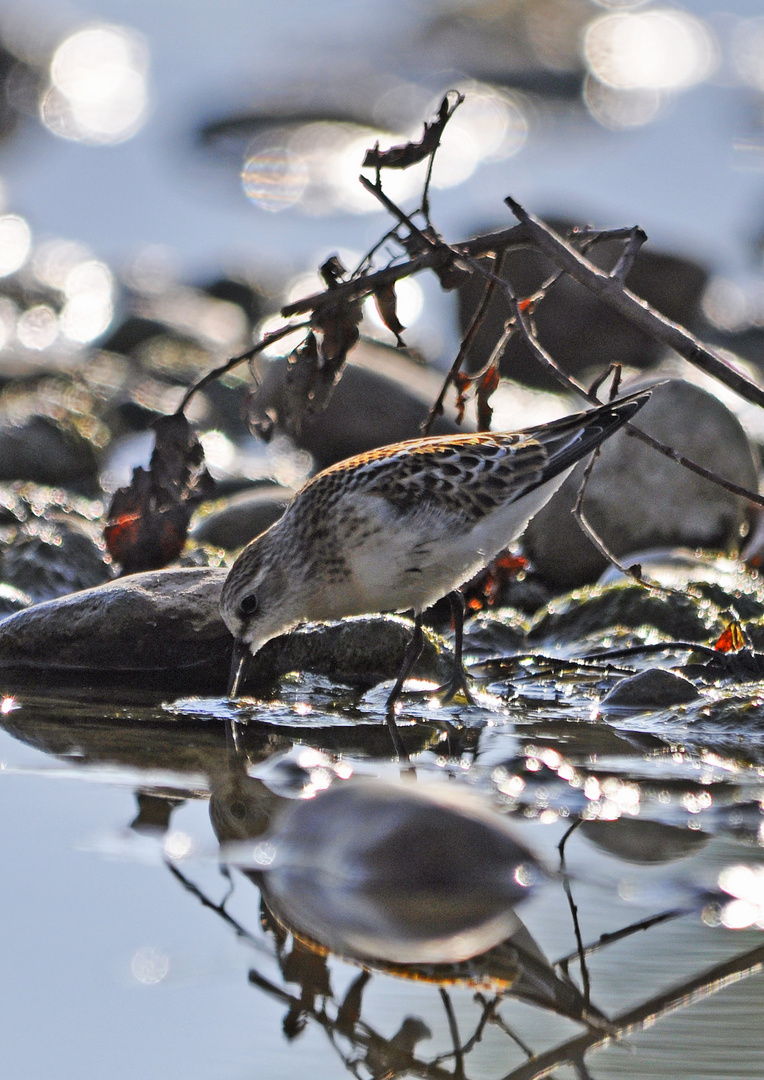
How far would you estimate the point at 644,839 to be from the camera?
3.55 meters

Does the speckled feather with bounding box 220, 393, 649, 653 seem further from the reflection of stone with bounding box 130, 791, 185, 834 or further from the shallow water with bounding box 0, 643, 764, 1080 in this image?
the reflection of stone with bounding box 130, 791, 185, 834

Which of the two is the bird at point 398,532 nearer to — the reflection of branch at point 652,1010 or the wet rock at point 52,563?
the wet rock at point 52,563

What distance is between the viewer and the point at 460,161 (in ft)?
66.3

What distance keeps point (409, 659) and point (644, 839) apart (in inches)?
81.5

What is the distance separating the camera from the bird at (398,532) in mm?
5164

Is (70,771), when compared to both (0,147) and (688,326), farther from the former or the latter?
(0,147)

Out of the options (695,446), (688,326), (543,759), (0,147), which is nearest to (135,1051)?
(543,759)

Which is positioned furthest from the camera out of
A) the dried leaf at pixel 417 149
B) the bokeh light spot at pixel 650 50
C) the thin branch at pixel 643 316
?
the bokeh light spot at pixel 650 50

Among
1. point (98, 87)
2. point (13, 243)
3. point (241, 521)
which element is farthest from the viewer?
point (98, 87)

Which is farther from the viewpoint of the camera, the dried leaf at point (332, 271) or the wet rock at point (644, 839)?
the dried leaf at point (332, 271)

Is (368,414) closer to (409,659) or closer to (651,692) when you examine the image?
(409,659)

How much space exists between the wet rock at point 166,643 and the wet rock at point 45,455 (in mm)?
4323

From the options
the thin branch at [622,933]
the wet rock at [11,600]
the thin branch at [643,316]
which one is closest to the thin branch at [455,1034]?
the thin branch at [622,933]

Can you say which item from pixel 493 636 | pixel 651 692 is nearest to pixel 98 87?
pixel 493 636
